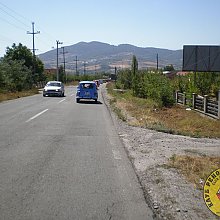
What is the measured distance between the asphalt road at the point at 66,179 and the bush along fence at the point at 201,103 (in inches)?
398

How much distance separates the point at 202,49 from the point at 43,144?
95.7ft

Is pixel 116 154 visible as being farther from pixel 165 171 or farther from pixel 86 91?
pixel 86 91

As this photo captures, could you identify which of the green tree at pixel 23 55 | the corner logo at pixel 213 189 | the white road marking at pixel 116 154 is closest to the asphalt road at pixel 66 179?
the white road marking at pixel 116 154

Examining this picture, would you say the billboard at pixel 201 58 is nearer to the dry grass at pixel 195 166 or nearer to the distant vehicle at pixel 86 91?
the distant vehicle at pixel 86 91

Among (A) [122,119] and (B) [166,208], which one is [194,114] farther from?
(B) [166,208]

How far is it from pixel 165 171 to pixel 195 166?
745mm

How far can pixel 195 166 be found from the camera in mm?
7980

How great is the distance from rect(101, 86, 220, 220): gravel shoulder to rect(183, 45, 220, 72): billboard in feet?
74.4

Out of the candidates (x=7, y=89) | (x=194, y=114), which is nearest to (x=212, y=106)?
(x=194, y=114)

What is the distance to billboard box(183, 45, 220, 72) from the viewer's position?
35.5 metres

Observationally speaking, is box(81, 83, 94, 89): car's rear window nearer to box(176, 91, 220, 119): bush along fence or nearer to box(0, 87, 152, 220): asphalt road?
box(176, 91, 220, 119): bush along fence

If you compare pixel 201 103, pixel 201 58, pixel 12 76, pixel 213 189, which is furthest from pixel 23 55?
pixel 213 189

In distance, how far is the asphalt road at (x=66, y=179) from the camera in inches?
205

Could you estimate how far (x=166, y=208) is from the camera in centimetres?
547
